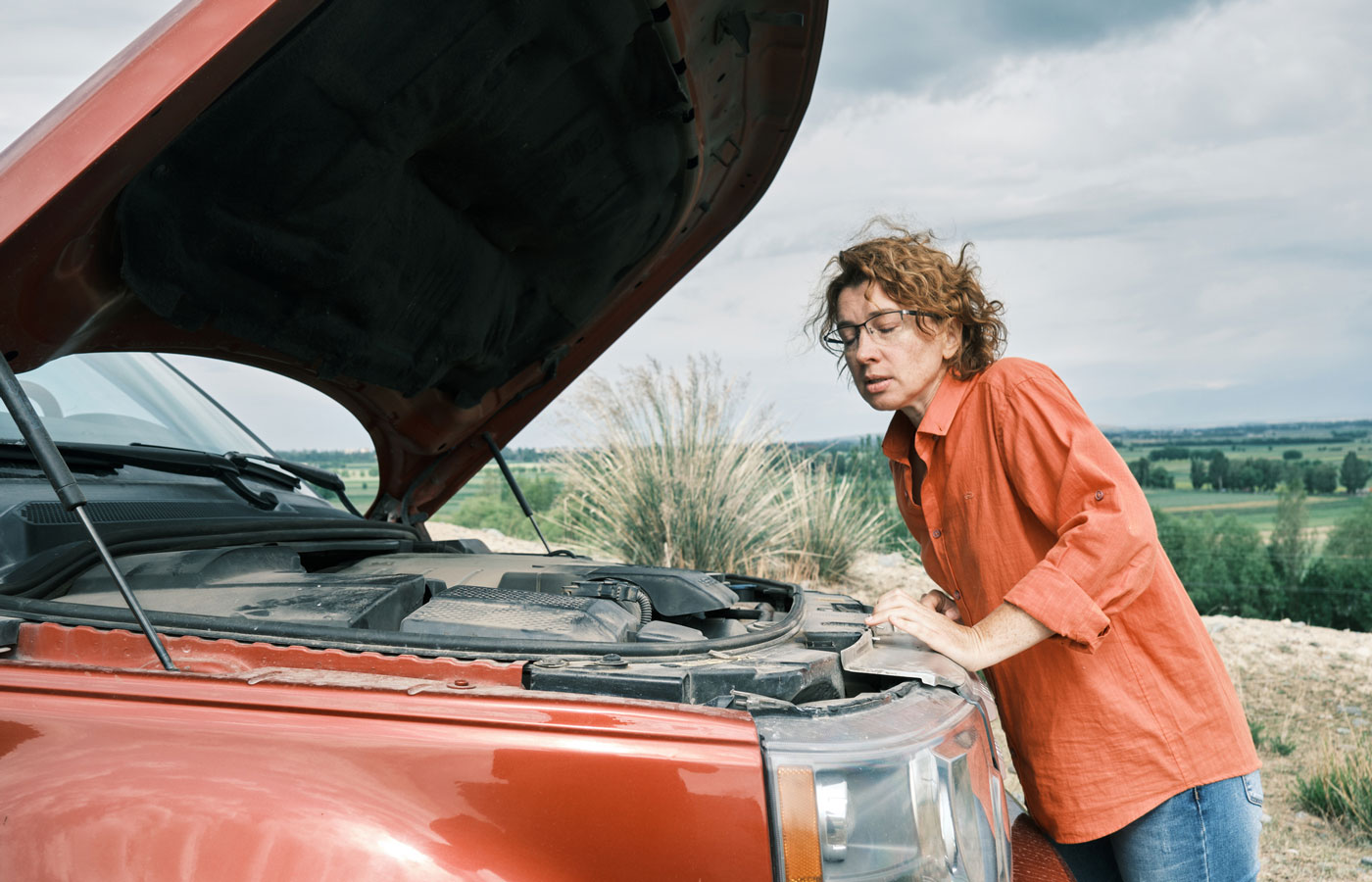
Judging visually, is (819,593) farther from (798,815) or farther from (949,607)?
(798,815)

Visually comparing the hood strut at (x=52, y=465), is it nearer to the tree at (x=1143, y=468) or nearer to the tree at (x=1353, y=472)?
the tree at (x=1143, y=468)

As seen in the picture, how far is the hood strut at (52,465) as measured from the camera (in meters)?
1.25

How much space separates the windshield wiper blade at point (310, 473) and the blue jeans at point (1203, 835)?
2.33 m

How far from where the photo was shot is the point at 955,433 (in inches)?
74.4

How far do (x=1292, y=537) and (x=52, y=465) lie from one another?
9259 mm

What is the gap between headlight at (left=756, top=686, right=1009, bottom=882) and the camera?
1.07 meters

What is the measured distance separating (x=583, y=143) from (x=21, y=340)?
122 cm

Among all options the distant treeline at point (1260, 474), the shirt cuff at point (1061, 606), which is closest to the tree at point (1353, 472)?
the distant treeline at point (1260, 474)

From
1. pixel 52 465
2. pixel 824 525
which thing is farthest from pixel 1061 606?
pixel 824 525

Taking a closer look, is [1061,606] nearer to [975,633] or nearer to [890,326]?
[975,633]

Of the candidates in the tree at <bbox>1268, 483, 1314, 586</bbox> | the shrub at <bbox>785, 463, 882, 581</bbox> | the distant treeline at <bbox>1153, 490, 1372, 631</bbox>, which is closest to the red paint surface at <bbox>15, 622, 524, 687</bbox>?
the shrub at <bbox>785, 463, 882, 581</bbox>

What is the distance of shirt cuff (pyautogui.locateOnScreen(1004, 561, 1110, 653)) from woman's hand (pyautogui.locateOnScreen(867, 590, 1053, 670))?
0.03m

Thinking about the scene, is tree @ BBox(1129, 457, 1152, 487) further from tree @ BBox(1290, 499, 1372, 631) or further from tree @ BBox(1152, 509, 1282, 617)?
tree @ BBox(1290, 499, 1372, 631)

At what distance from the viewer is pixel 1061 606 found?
152 cm
